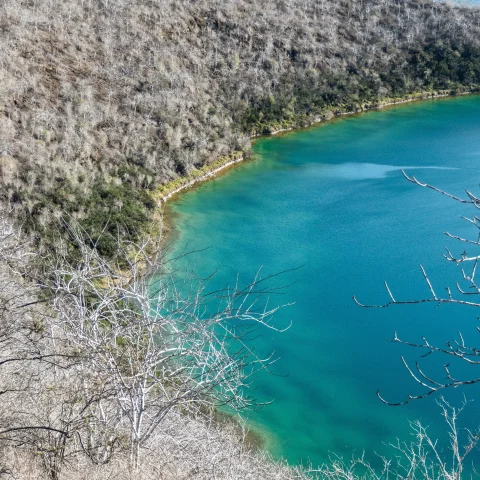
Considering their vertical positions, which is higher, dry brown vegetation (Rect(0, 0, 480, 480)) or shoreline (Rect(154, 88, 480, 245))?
dry brown vegetation (Rect(0, 0, 480, 480))

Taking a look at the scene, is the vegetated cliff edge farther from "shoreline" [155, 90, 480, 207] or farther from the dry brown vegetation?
"shoreline" [155, 90, 480, 207]

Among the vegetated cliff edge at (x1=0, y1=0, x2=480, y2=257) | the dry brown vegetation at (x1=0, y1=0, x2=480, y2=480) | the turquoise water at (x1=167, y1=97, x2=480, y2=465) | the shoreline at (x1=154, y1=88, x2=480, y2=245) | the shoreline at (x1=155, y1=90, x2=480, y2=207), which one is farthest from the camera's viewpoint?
the shoreline at (x1=155, y1=90, x2=480, y2=207)

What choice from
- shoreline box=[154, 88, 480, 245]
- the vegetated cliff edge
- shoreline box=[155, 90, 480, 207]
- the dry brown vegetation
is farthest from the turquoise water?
the vegetated cliff edge

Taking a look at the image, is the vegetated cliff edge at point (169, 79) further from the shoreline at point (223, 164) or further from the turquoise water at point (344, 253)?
the turquoise water at point (344, 253)

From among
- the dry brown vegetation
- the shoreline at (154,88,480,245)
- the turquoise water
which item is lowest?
the turquoise water

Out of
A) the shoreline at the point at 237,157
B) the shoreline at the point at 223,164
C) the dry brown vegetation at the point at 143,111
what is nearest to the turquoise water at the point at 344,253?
the shoreline at the point at 223,164

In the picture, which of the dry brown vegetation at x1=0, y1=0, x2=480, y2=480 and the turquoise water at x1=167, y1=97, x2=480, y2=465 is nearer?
the dry brown vegetation at x1=0, y1=0, x2=480, y2=480
